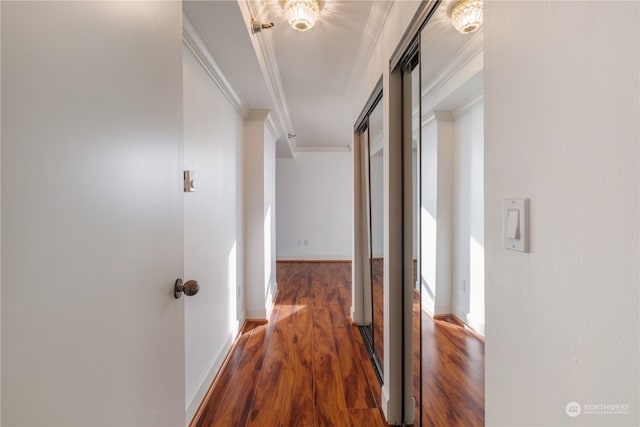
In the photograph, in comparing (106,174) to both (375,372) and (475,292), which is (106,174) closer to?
(475,292)

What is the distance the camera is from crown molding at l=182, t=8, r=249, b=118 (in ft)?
4.79

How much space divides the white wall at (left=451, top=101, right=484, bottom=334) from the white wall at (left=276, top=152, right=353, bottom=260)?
4923mm

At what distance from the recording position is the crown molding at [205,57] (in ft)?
4.79

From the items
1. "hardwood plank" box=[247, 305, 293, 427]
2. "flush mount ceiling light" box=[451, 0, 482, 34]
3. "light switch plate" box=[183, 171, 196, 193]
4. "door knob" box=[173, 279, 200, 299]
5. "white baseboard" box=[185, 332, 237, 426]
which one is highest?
"flush mount ceiling light" box=[451, 0, 482, 34]

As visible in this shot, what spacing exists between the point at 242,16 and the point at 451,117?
3.92ft

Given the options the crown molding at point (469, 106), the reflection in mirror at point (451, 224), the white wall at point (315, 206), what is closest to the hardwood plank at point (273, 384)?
the reflection in mirror at point (451, 224)

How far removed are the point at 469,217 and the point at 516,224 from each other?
0.33 meters

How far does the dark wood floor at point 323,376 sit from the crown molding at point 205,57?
1889 mm

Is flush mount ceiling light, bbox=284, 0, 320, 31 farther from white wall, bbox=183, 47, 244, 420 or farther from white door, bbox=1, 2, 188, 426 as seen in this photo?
A: white door, bbox=1, 2, 188, 426

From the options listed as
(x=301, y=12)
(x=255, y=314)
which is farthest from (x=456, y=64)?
(x=255, y=314)

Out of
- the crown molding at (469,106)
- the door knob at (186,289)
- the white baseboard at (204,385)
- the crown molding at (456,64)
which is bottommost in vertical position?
the white baseboard at (204,385)

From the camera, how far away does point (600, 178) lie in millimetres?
399

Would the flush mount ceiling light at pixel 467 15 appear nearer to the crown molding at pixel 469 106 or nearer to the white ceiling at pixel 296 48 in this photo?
the white ceiling at pixel 296 48

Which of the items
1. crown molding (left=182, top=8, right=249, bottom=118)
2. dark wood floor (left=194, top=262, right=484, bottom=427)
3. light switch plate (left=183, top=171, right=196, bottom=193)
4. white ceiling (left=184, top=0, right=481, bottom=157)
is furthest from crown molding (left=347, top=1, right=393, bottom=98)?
dark wood floor (left=194, top=262, right=484, bottom=427)
